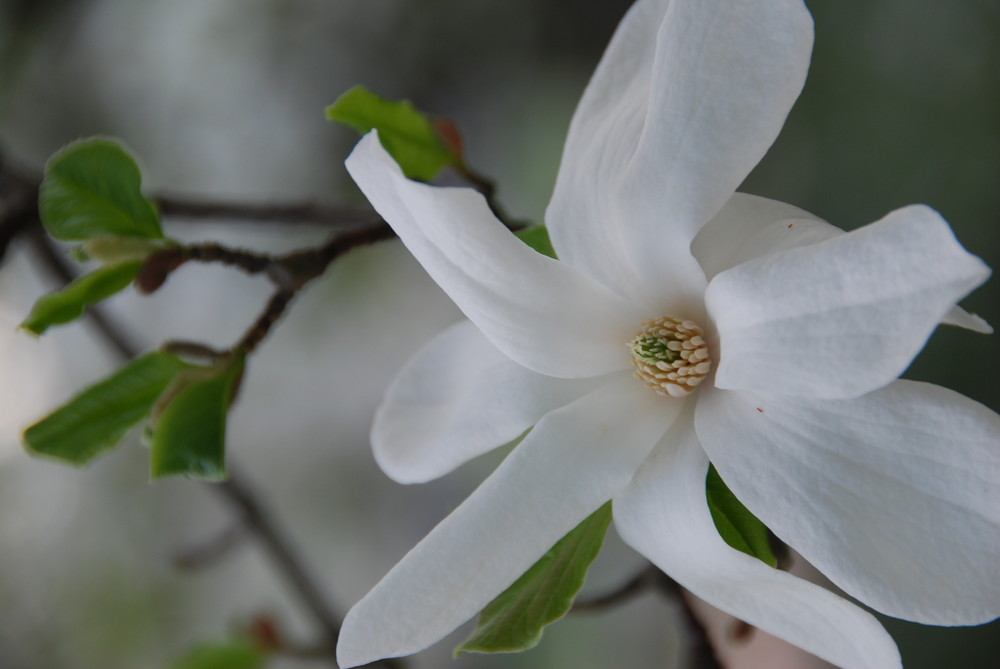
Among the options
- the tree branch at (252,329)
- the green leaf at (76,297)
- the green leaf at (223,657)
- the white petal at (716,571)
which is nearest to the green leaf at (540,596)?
the white petal at (716,571)

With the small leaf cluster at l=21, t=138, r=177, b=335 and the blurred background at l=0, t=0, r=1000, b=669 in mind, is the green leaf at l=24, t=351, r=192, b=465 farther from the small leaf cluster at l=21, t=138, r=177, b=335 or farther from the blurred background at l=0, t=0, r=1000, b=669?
the blurred background at l=0, t=0, r=1000, b=669

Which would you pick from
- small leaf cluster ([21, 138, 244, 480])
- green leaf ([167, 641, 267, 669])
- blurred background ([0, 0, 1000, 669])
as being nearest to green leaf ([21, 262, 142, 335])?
small leaf cluster ([21, 138, 244, 480])

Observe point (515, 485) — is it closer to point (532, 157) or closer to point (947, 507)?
point (947, 507)

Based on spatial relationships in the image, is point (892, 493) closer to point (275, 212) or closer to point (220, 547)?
point (275, 212)

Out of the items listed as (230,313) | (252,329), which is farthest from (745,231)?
(230,313)

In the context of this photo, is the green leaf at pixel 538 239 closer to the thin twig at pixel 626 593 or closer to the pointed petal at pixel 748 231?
the pointed petal at pixel 748 231

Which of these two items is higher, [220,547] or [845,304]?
[845,304]
